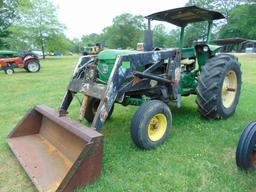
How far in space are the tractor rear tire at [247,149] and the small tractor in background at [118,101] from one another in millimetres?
1161

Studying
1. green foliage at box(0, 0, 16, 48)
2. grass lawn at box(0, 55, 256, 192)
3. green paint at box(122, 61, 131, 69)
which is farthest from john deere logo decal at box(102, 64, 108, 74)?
green foliage at box(0, 0, 16, 48)

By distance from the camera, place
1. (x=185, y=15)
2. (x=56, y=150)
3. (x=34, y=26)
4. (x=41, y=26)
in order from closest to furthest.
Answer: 1. (x=56, y=150)
2. (x=185, y=15)
3. (x=34, y=26)
4. (x=41, y=26)

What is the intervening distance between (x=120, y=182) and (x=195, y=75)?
314 centimetres

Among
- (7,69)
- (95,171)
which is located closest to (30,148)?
(95,171)

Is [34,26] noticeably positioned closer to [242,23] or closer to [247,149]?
[247,149]

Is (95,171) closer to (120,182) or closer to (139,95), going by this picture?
(120,182)

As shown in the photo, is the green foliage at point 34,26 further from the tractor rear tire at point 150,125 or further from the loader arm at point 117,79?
the tractor rear tire at point 150,125

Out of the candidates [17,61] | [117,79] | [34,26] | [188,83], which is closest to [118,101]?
[117,79]

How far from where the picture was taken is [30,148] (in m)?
3.79

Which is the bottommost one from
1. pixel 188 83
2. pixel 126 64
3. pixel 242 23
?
pixel 188 83

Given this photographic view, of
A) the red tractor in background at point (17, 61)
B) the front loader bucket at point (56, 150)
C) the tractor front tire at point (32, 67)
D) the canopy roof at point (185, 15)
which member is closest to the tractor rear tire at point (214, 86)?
the canopy roof at point (185, 15)

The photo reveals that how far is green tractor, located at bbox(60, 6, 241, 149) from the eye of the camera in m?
3.70

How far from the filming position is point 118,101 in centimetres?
409

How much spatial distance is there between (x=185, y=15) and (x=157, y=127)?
225 cm
